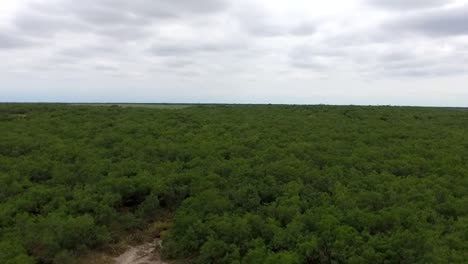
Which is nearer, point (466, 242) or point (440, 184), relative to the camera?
point (466, 242)

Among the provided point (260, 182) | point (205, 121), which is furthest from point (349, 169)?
point (205, 121)

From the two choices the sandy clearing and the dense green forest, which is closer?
the dense green forest

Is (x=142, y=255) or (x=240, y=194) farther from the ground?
(x=240, y=194)

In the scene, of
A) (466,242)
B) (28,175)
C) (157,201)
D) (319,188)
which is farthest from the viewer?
(28,175)

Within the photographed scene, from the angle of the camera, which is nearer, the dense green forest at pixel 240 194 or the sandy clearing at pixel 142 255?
the dense green forest at pixel 240 194

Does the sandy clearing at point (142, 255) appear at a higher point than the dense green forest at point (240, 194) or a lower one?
lower

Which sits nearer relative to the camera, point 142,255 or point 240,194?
point 142,255

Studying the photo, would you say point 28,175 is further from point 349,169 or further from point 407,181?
point 407,181

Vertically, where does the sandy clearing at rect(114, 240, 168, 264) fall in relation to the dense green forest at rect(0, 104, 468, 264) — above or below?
below
